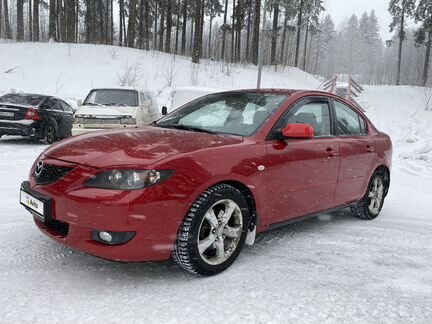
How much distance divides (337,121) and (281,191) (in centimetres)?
137

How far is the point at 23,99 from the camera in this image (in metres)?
11.3

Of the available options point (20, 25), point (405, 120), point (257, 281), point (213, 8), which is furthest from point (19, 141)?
point (213, 8)

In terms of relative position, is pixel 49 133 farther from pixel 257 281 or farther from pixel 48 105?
pixel 257 281

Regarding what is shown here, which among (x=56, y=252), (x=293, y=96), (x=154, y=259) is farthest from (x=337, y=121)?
(x=56, y=252)

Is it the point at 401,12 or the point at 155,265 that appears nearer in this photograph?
the point at 155,265

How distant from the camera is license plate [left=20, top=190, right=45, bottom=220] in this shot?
3166 millimetres

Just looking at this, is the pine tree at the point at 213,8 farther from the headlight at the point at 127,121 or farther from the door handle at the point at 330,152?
the door handle at the point at 330,152

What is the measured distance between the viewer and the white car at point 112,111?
9.91 metres

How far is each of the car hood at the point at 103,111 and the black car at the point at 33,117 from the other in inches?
59.5

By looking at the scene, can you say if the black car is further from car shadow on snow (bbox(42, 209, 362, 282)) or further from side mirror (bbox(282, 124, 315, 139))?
side mirror (bbox(282, 124, 315, 139))

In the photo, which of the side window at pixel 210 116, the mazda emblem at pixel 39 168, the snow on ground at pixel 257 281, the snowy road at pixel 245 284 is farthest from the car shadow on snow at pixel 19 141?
the mazda emblem at pixel 39 168

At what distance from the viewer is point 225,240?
3512mm

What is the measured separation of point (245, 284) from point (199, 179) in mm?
856

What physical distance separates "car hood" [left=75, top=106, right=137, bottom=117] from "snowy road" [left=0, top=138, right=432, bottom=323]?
18.3 feet
